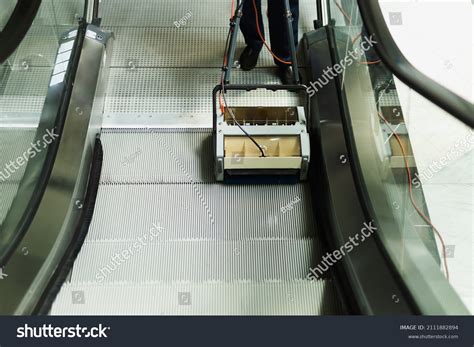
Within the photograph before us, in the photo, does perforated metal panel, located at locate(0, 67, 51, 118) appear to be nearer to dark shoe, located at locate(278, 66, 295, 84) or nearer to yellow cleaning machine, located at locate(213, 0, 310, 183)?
yellow cleaning machine, located at locate(213, 0, 310, 183)

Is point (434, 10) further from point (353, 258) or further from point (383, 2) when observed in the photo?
point (353, 258)

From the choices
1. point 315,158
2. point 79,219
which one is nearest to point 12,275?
point 79,219

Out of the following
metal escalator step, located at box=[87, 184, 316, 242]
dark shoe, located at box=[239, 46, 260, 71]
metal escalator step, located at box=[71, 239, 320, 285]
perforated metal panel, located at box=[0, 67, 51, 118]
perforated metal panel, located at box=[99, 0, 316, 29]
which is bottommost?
metal escalator step, located at box=[71, 239, 320, 285]

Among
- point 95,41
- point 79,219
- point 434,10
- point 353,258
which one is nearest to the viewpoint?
point 353,258

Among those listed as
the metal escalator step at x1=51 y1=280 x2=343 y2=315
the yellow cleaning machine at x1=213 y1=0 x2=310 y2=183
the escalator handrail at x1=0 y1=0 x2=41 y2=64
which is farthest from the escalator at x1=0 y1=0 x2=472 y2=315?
the escalator handrail at x1=0 y1=0 x2=41 y2=64

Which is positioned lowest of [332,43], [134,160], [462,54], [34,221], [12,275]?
[12,275]

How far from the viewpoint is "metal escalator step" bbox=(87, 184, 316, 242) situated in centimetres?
362

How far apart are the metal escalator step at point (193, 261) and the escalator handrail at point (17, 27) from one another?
1.40 m

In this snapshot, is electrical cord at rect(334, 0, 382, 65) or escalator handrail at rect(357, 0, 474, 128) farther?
electrical cord at rect(334, 0, 382, 65)

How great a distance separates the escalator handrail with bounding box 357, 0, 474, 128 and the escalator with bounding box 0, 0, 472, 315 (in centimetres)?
29

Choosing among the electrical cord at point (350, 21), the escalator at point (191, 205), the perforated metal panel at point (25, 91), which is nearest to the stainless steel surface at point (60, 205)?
the escalator at point (191, 205)

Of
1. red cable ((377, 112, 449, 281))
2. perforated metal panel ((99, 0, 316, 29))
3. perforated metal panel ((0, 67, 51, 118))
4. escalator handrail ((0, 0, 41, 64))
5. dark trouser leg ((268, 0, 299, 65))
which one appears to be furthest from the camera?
perforated metal panel ((99, 0, 316, 29))

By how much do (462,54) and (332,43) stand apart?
1027 millimetres

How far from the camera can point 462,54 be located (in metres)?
3.71
